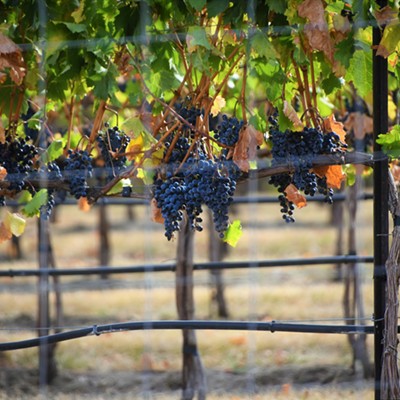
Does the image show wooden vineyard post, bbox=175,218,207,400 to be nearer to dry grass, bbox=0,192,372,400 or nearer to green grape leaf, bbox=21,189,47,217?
dry grass, bbox=0,192,372,400

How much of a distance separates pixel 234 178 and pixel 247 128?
192 millimetres

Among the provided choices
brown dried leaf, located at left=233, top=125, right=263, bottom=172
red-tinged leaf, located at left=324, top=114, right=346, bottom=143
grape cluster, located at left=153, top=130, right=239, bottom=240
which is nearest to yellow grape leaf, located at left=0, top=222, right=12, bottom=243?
grape cluster, located at left=153, top=130, right=239, bottom=240

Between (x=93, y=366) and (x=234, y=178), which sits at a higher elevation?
(x=234, y=178)

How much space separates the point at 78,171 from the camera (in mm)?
3102

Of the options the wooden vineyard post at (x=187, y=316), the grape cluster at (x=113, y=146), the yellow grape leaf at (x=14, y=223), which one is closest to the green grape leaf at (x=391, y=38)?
the grape cluster at (x=113, y=146)

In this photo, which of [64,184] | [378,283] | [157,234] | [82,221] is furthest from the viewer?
[82,221]

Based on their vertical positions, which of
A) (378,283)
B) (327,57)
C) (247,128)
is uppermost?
(327,57)

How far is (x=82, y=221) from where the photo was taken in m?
18.4

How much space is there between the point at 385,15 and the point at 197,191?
895 millimetres

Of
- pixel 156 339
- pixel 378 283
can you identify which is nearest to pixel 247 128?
pixel 378 283

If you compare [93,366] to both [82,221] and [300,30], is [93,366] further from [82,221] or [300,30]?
[82,221]

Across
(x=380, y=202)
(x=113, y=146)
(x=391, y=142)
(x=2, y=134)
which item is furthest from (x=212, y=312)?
(x=391, y=142)

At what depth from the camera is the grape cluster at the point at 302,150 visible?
9.57 feet

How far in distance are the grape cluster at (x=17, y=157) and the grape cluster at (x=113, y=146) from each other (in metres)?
0.28
